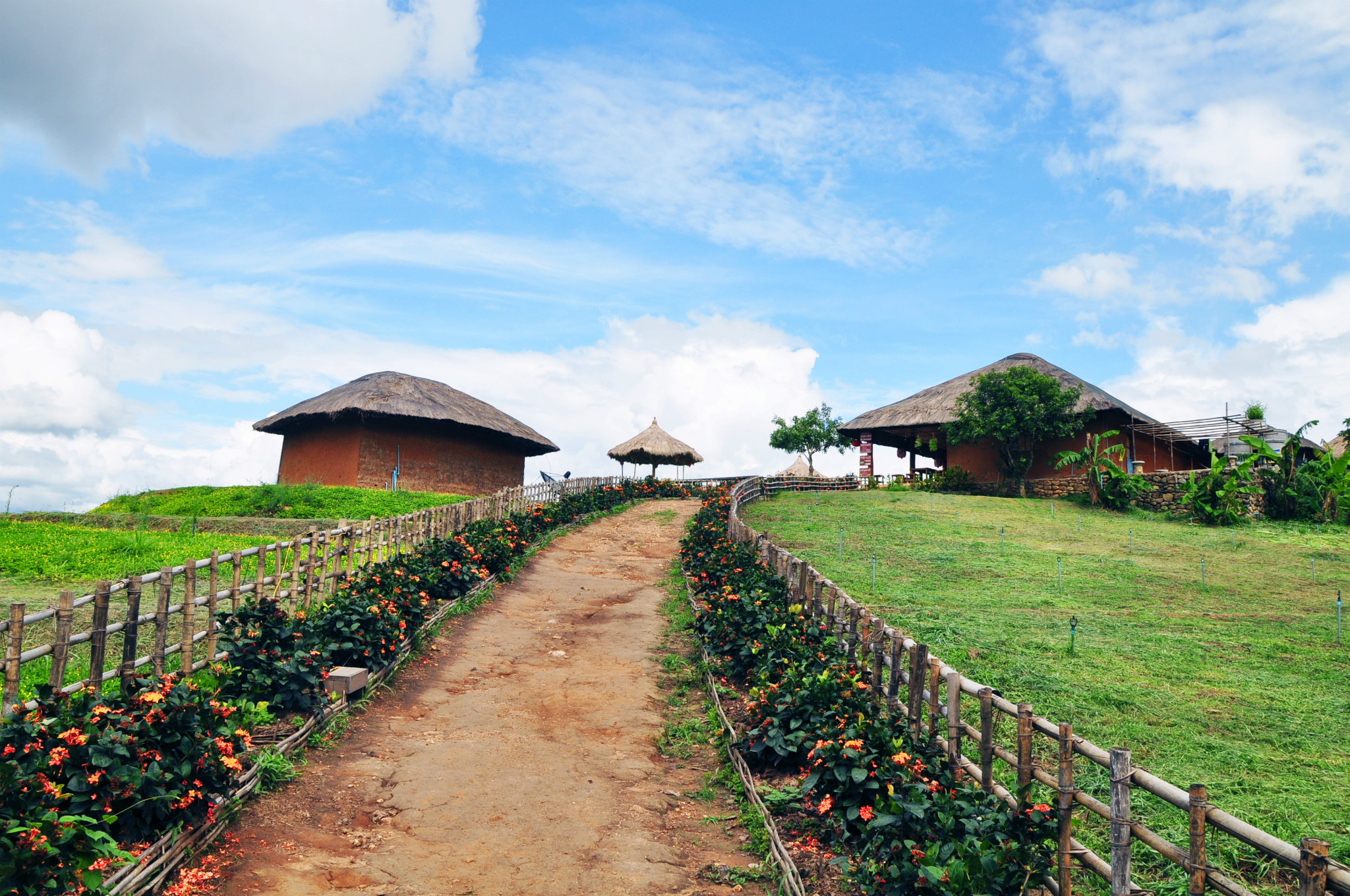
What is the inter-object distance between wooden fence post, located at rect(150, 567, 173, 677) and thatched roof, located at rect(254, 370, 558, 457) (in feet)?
57.7

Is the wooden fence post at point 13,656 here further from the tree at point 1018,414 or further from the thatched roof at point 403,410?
the tree at point 1018,414

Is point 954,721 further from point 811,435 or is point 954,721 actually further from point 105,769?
point 811,435

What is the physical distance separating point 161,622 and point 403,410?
18.0 meters

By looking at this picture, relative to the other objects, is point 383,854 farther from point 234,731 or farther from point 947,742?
point 947,742

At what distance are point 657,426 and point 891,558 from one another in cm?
1941

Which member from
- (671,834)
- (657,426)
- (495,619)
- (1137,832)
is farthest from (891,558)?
(657,426)

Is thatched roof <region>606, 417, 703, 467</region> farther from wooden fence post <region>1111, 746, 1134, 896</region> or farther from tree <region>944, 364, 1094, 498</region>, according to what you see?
wooden fence post <region>1111, 746, 1134, 896</region>

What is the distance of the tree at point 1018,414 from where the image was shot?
84.9 feet

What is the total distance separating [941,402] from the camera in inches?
1215

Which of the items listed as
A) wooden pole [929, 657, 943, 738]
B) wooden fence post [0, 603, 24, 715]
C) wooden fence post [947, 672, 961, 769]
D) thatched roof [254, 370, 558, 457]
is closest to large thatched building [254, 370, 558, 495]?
thatched roof [254, 370, 558, 457]

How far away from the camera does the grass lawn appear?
230 inches

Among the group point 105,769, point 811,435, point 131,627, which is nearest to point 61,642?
point 131,627

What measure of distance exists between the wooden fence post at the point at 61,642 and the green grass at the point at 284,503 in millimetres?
11838

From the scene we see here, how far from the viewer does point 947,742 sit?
17.6 ft
